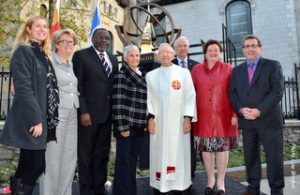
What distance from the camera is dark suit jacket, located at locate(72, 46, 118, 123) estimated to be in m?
3.63

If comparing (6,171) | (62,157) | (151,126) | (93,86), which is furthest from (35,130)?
(6,171)

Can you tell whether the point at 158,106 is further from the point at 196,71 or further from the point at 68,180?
the point at 68,180

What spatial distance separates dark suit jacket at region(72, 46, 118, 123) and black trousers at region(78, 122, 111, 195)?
0.57ft

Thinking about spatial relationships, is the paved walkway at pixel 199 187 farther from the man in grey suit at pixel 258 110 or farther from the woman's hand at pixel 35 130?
the woman's hand at pixel 35 130

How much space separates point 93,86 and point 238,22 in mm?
16655

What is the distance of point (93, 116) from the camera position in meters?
3.61

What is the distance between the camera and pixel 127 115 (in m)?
3.53

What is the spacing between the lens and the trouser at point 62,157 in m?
3.19

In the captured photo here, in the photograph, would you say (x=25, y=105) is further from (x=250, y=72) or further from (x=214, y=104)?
(x=250, y=72)

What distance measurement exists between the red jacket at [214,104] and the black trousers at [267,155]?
27cm

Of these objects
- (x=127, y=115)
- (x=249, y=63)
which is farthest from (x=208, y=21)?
(x=127, y=115)

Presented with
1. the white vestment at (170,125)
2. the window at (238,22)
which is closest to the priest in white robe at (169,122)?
the white vestment at (170,125)

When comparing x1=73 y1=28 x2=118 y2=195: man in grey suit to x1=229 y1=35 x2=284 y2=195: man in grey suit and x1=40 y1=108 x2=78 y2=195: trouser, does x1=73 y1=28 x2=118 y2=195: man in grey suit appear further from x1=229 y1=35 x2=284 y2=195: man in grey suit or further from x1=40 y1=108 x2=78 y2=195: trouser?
x1=229 y1=35 x2=284 y2=195: man in grey suit

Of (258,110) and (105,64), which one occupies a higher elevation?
(105,64)
